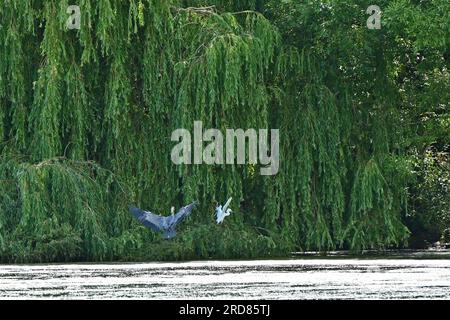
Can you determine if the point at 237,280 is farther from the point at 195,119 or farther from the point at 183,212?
the point at 195,119

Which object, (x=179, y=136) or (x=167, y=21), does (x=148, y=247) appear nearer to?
(x=179, y=136)

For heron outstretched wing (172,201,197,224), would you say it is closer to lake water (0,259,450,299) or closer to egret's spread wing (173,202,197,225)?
egret's spread wing (173,202,197,225)

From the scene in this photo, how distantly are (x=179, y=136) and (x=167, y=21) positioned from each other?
1.77m

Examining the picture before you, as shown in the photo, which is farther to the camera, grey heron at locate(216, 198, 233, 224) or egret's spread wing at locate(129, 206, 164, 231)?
grey heron at locate(216, 198, 233, 224)

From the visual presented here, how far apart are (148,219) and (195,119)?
1.68 m

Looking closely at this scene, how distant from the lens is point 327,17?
26109 millimetres

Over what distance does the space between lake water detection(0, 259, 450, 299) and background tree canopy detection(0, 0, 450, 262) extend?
119cm

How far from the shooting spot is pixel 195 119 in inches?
934

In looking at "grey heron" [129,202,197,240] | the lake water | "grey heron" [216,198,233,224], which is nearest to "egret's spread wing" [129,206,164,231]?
"grey heron" [129,202,197,240]

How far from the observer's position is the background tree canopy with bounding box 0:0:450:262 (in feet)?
75.4

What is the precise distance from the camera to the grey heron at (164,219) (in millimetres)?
23391

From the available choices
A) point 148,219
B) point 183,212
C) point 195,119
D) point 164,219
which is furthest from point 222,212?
point 195,119

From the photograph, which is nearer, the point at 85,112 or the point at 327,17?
the point at 85,112
